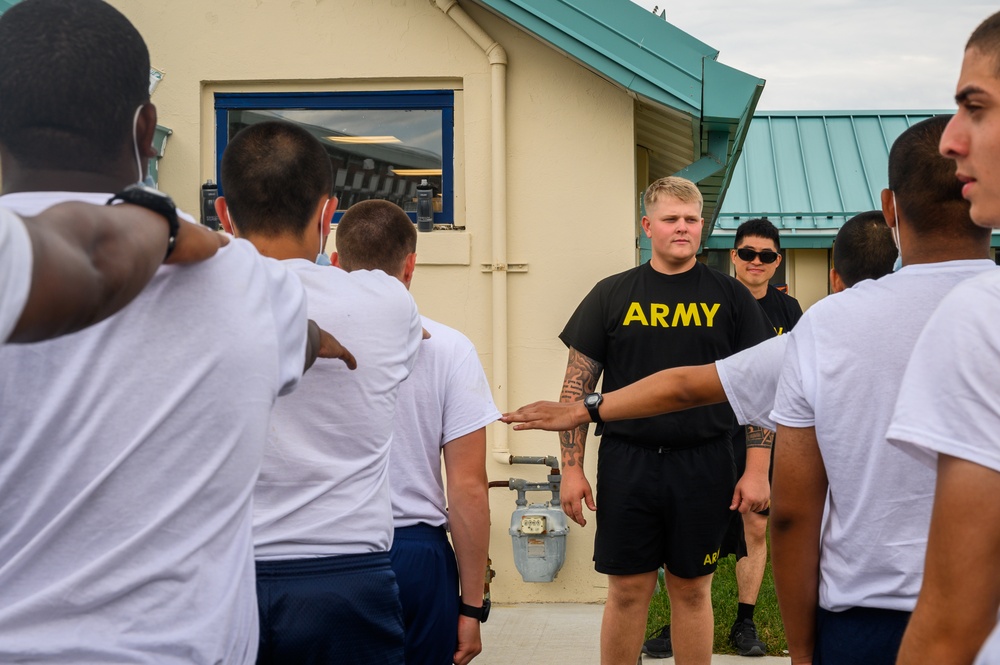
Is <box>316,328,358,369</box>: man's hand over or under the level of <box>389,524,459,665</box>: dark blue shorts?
over

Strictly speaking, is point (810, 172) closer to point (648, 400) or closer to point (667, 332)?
point (667, 332)

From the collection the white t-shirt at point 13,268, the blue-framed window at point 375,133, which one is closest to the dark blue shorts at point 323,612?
the white t-shirt at point 13,268

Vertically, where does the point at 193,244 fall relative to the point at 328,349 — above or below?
above

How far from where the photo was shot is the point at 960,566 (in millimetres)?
1521

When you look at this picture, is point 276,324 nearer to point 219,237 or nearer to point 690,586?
point 219,237

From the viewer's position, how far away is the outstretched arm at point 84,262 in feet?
3.91

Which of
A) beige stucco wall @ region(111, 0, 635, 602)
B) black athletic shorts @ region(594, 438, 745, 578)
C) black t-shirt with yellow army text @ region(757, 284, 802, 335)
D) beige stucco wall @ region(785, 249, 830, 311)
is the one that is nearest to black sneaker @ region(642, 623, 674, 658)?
beige stucco wall @ region(111, 0, 635, 602)

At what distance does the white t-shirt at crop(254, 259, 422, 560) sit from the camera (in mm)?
2605

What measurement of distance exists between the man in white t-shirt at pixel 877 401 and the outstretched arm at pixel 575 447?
250cm

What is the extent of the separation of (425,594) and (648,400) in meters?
1.04

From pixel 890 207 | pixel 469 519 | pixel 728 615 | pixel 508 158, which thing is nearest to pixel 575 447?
pixel 469 519

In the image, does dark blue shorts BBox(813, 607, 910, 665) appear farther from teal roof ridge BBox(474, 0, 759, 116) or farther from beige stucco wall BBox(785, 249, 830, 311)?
Answer: beige stucco wall BBox(785, 249, 830, 311)

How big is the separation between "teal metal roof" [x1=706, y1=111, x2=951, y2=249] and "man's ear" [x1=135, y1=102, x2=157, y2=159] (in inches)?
544

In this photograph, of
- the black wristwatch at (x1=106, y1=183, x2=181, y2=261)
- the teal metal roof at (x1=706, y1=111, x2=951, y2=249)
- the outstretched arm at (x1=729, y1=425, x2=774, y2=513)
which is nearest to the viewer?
the black wristwatch at (x1=106, y1=183, x2=181, y2=261)
